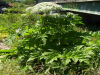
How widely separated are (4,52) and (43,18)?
1645 mm

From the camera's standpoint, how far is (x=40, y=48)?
110 inches

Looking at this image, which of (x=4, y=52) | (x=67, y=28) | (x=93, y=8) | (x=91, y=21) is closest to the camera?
(x=67, y=28)

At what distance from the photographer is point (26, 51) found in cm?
280

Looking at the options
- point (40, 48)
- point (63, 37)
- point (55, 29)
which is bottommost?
point (40, 48)

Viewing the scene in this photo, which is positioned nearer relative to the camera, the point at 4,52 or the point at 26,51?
the point at 26,51

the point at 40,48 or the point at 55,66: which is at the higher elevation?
the point at 40,48

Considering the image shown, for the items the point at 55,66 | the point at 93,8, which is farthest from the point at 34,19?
the point at 55,66

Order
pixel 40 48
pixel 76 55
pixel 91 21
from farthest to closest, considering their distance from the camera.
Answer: pixel 91 21, pixel 40 48, pixel 76 55

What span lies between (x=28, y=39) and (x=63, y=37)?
1.00m

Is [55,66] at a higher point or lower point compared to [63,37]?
lower

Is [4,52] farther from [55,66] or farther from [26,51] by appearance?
[55,66]

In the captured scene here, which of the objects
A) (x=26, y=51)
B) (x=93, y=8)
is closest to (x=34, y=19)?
(x=93, y=8)

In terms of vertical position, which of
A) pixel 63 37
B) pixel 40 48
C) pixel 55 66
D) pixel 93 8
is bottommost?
pixel 55 66

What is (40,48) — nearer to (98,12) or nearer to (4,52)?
(4,52)
